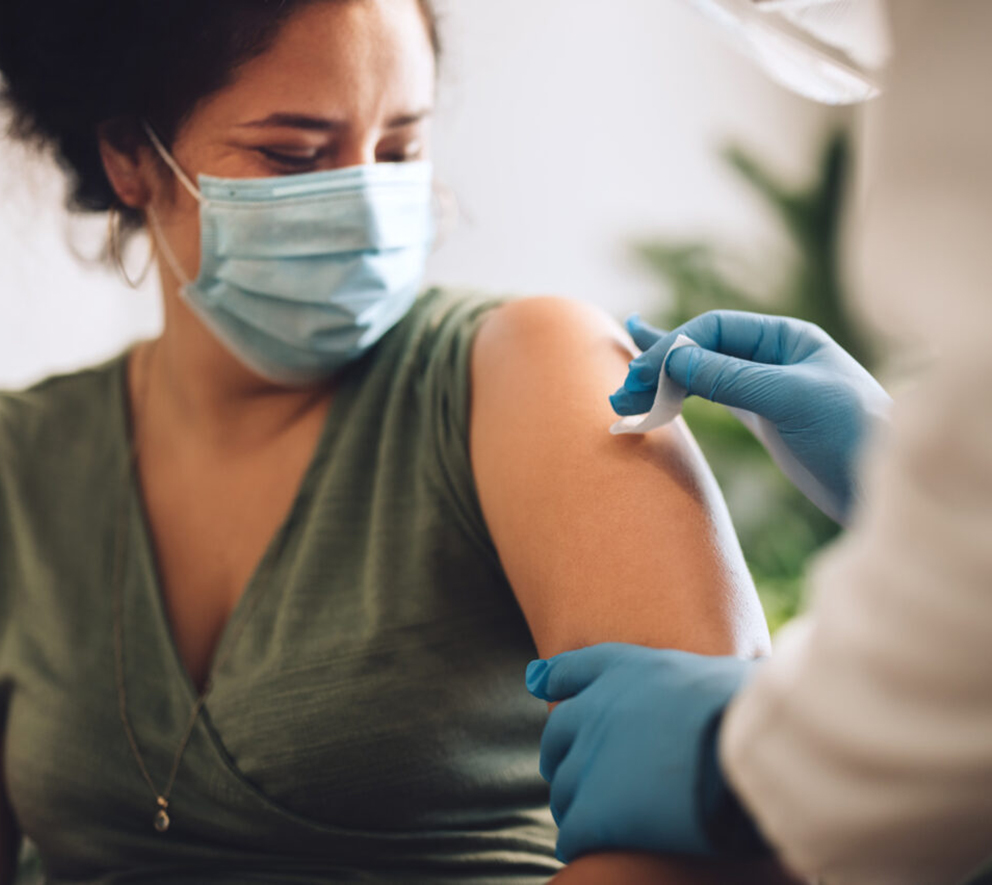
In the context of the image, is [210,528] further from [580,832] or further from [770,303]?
[770,303]

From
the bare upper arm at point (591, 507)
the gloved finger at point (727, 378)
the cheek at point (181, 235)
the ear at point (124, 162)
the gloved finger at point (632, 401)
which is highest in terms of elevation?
the ear at point (124, 162)

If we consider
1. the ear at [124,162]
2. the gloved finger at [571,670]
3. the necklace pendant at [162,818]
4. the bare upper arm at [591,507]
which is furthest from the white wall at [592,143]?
the gloved finger at [571,670]

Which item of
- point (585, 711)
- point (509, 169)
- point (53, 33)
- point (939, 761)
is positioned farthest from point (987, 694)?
point (509, 169)

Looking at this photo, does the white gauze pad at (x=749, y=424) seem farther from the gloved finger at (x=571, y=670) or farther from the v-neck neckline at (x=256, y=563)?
the v-neck neckline at (x=256, y=563)

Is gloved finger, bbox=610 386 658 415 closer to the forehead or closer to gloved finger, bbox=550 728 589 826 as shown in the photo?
gloved finger, bbox=550 728 589 826

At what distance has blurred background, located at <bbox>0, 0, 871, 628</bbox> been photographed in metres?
2.28

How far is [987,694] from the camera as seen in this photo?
382mm

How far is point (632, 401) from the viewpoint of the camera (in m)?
0.83

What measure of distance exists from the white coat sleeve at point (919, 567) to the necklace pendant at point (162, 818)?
0.83 metres

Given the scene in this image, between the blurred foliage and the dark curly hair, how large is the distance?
123 cm

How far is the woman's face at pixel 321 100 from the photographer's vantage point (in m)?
Result: 0.98

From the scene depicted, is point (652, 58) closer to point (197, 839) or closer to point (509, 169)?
point (509, 169)

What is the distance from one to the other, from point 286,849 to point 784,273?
1946 mm

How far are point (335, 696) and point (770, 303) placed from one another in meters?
1.78
